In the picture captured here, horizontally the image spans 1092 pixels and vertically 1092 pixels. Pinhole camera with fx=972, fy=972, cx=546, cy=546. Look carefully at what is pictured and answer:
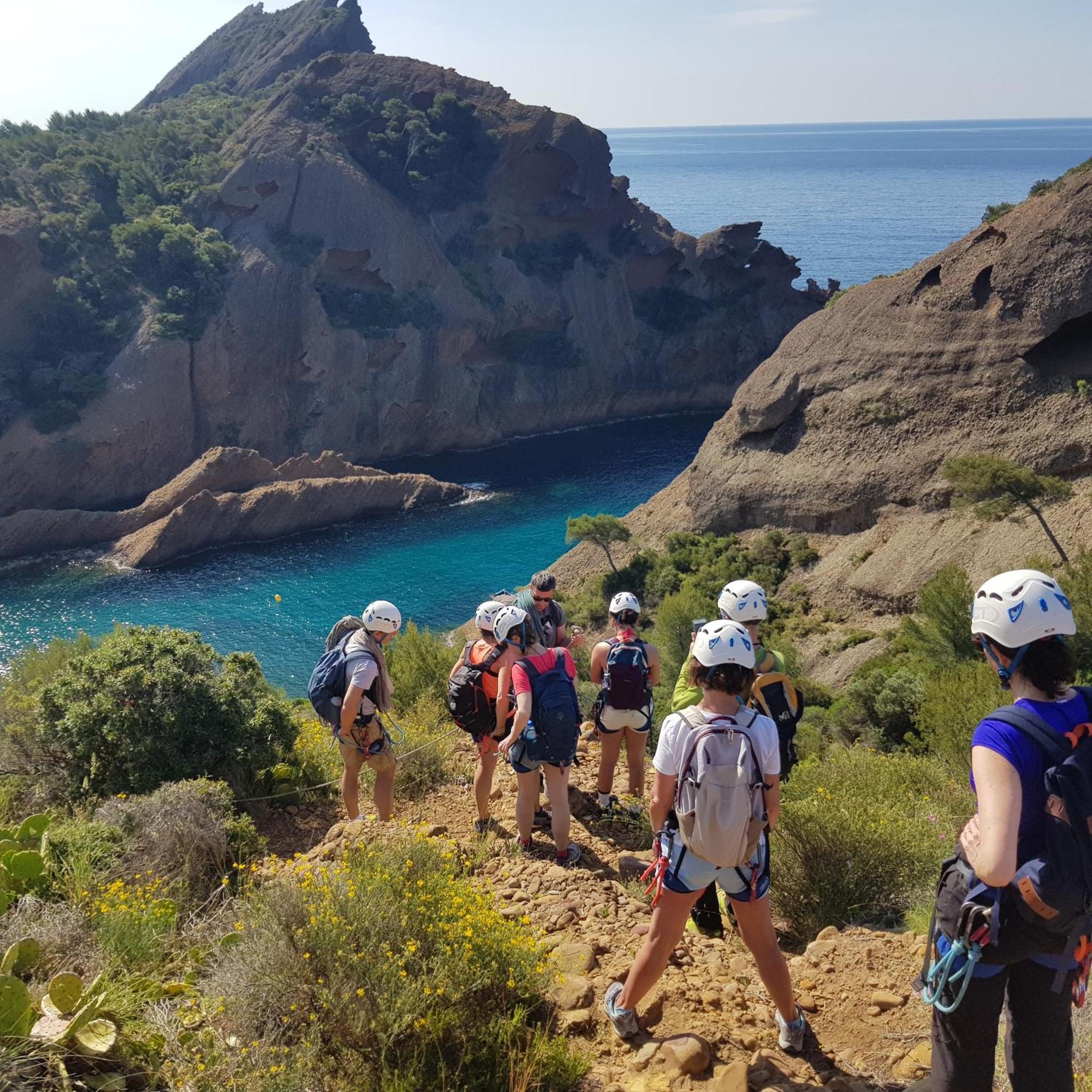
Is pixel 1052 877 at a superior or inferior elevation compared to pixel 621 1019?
superior

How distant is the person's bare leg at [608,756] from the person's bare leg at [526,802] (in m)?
0.99

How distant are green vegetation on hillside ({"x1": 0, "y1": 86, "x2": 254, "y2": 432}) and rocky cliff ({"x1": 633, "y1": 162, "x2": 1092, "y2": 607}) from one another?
118ft

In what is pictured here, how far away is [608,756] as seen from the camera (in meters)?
7.36

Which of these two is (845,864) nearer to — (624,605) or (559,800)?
(559,800)

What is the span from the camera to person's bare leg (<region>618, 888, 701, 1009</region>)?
4.04 meters

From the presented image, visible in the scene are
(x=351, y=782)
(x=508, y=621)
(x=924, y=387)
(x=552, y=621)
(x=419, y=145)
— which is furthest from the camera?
(x=419, y=145)

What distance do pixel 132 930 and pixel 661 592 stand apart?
27864 mm

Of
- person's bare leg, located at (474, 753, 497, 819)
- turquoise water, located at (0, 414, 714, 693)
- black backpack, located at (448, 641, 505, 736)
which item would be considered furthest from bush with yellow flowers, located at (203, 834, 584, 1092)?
turquoise water, located at (0, 414, 714, 693)

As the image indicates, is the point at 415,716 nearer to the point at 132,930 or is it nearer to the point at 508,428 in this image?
the point at 132,930

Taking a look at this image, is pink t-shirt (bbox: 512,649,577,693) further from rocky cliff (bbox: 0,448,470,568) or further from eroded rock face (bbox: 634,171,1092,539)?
rocky cliff (bbox: 0,448,470,568)

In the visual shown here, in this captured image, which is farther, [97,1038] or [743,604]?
[743,604]

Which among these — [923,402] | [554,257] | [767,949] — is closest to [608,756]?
[767,949]

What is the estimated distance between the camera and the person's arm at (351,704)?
652 centimetres

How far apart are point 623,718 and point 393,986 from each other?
136 inches
